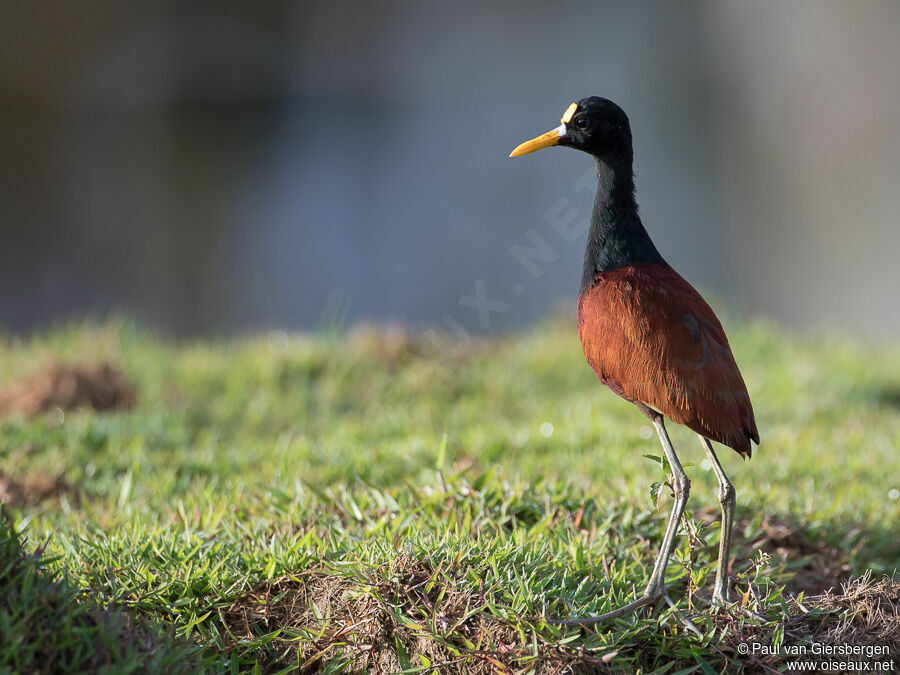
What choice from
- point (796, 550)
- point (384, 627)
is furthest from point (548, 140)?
point (796, 550)

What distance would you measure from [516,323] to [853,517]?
3.62 metres

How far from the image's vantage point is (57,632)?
1.80 meters

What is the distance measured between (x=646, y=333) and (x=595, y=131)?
0.49m

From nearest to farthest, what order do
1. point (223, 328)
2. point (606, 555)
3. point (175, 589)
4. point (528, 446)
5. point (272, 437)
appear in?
point (175, 589)
point (606, 555)
point (528, 446)
point (272, 437)
point (223, 328)

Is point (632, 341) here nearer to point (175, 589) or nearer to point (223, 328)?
point (175, 589)

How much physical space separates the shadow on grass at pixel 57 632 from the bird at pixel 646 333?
A: 0.93 m

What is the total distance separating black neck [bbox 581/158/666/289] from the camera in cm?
218

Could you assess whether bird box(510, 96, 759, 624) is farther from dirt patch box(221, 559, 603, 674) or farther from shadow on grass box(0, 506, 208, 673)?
shadow on grass box(0, 506, 208, 673)

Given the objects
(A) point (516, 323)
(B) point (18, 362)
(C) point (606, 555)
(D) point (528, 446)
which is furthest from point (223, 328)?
(C) point (606, 555)

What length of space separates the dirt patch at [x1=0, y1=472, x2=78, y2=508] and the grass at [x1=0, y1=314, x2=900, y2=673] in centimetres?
1

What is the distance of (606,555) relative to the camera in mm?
2561

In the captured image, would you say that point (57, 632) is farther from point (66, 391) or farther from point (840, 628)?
point (66, 391)

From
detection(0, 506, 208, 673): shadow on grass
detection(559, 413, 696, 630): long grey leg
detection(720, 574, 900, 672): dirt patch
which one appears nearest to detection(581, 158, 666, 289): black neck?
detection(559, 413, 696, 630): long grey leg

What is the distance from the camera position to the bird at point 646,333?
206 centimetres
